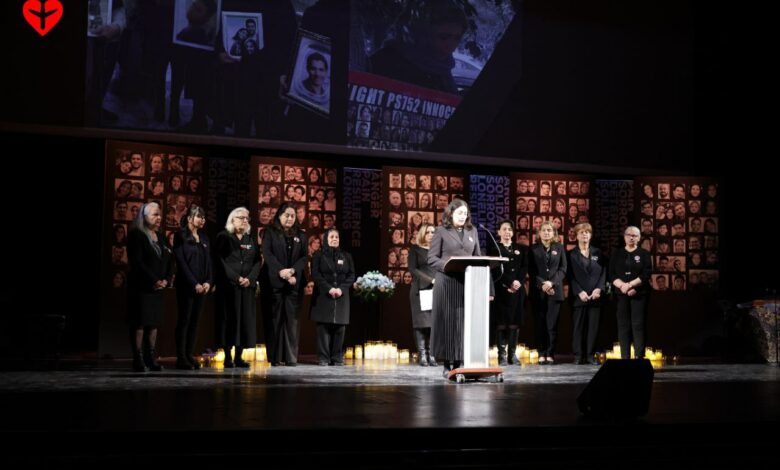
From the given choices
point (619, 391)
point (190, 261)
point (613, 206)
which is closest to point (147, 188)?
point (190, 261)

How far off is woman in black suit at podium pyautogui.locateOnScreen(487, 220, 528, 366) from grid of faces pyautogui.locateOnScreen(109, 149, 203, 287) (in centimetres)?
374

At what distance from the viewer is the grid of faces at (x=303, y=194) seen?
1107 centimetres

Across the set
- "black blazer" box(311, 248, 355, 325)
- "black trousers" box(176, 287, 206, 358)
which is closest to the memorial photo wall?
"black blazer" box(311, 248, 355, 325)

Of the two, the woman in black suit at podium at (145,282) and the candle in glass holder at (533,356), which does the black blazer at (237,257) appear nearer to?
the woman in black suit at podium at (145,282)

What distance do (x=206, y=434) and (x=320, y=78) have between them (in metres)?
7.18

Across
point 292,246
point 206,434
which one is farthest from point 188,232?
point 206,434

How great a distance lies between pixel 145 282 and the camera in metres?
8.02

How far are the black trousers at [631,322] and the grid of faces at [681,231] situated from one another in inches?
101

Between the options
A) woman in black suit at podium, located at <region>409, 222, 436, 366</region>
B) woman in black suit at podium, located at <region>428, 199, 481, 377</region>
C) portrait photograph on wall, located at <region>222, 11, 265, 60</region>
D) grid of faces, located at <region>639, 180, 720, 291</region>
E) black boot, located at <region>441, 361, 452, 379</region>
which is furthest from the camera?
grid of faces, located at <region>639, 180, 720, 291</region>

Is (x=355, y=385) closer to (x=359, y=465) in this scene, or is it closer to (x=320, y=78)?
(x=359, y=465)

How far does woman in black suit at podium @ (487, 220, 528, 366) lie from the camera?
9.96 m

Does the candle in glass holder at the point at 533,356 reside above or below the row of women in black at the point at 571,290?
below

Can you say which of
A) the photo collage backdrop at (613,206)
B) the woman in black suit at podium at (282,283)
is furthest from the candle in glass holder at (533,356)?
the woman in black suit at podium at (282,283)

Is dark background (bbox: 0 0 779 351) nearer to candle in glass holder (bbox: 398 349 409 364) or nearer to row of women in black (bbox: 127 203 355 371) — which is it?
row of women in black (bbox: 127 203 355 371)
